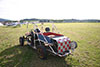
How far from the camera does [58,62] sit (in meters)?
4.37

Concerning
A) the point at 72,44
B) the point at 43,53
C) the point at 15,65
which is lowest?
the point at 15,65

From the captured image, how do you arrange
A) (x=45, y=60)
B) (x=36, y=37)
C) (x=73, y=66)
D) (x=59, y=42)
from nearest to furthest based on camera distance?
(x=73, y=66) < (x=59, y=42) < (x=45, y=60) < (x=36, y=37)

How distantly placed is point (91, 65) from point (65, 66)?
1.43 m

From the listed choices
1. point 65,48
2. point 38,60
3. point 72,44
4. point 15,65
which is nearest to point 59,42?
point 65,48

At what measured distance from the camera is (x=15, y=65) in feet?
13.6

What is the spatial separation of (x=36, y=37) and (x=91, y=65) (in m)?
3.89

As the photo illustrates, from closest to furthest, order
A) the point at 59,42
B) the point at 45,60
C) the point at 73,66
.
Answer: the point at 73,66 < the point at 59,42 < the point at 45,60

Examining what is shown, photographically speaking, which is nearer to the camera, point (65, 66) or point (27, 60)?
point (65, 66)

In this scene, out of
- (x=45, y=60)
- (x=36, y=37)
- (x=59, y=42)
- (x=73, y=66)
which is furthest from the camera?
(x=36, y=37)

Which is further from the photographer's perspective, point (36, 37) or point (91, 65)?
point (36, 37)

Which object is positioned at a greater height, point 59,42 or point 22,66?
point 59,42

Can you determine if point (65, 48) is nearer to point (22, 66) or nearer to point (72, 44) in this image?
point (72, 44)

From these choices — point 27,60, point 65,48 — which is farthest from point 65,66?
point 27,60

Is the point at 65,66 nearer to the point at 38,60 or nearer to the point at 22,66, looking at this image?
the point at 38,60
